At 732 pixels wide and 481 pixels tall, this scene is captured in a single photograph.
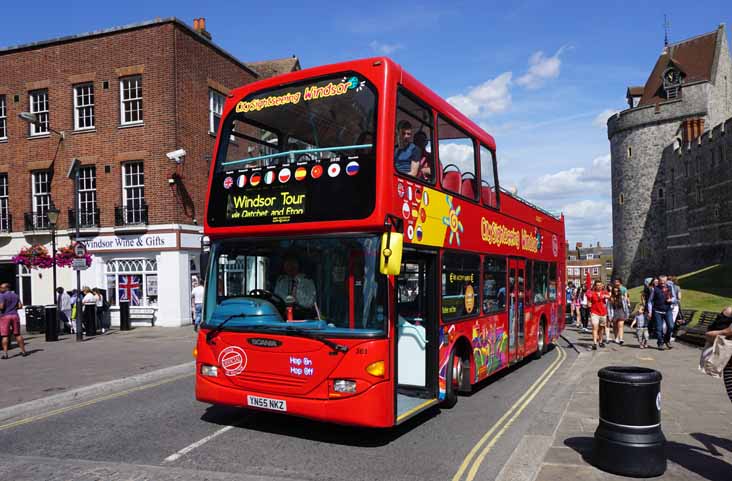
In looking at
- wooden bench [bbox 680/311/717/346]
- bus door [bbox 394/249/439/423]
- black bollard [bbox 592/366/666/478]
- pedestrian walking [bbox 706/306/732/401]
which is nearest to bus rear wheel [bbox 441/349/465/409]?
bus door [bbox 394/249/439/423]

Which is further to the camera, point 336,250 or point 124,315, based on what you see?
point 124,315

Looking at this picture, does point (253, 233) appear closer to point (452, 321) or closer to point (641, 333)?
point (452, 321)

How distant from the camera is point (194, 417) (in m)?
7.45

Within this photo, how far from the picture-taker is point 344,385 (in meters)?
5.77

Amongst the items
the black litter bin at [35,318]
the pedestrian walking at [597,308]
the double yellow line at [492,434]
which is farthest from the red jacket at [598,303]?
the black litter bin at [35,318]

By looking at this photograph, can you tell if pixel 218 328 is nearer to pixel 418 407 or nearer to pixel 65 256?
pixel 418 407

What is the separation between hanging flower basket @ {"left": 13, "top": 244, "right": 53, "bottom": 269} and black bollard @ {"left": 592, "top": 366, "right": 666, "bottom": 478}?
20.8 metres

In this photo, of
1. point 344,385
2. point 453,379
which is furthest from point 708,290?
point 344,385

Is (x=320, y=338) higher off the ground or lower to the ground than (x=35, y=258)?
lower

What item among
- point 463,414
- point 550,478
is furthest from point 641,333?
point 550,478

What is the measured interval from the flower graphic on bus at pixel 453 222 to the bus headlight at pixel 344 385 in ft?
A: 8.47

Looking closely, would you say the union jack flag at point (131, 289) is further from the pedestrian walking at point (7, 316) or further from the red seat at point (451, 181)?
the red seat at point (451, 181)

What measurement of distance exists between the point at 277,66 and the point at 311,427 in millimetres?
27847

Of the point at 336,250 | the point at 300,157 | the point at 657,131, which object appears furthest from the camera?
the point at 657,131
